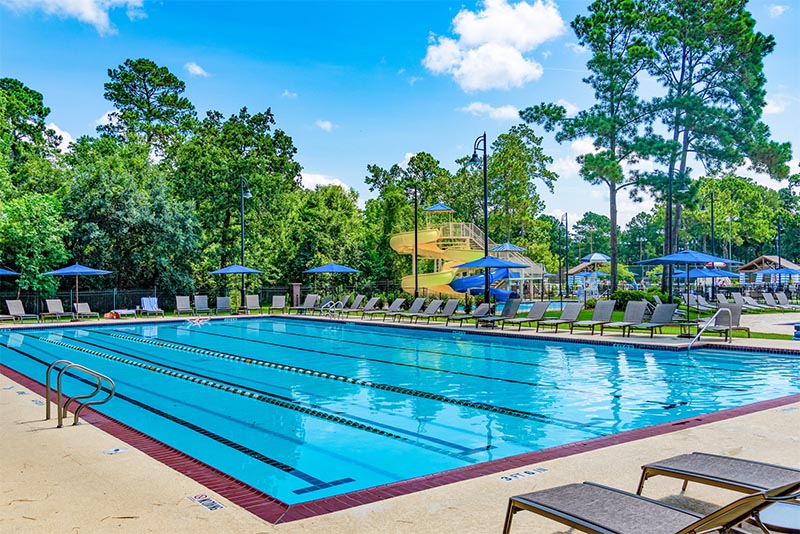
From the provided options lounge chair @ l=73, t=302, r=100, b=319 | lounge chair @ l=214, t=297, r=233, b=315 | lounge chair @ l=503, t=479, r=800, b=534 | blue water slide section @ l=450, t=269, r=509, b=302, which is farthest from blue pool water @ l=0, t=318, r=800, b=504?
blue water slide section @ l=450, t=269, r=509, b=302

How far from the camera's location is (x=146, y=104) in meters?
43.9

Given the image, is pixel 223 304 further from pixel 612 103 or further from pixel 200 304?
pixel 612 103

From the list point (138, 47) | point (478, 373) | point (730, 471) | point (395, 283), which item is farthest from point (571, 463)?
point (138, 47)

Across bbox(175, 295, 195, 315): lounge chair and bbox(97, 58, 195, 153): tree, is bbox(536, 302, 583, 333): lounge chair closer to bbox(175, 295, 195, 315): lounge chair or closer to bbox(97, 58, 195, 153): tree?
bbox(175, 295, 195, 315): lounge chair

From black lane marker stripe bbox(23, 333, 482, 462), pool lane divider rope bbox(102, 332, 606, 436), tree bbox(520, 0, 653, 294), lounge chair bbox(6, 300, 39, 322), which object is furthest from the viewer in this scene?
tree bbox(520, 0, 653, 294)

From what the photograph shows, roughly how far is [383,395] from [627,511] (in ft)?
22.6

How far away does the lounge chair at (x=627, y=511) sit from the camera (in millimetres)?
2588

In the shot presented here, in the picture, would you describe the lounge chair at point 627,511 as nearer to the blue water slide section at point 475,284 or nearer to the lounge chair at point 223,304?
the lounge chair at point 223,304

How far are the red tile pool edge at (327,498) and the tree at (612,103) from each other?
23.6m

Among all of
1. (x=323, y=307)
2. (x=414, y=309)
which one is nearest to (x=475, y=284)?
(x=323, y=307)

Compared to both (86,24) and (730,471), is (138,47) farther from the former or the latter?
(730,471)

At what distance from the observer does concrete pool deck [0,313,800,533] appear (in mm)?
3816

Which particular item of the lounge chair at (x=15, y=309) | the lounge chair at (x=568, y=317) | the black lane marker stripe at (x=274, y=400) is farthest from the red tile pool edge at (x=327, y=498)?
the lounge chair at (x=15, y=309)

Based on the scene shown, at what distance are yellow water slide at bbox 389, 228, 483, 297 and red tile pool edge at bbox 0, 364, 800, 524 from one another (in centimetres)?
2522
